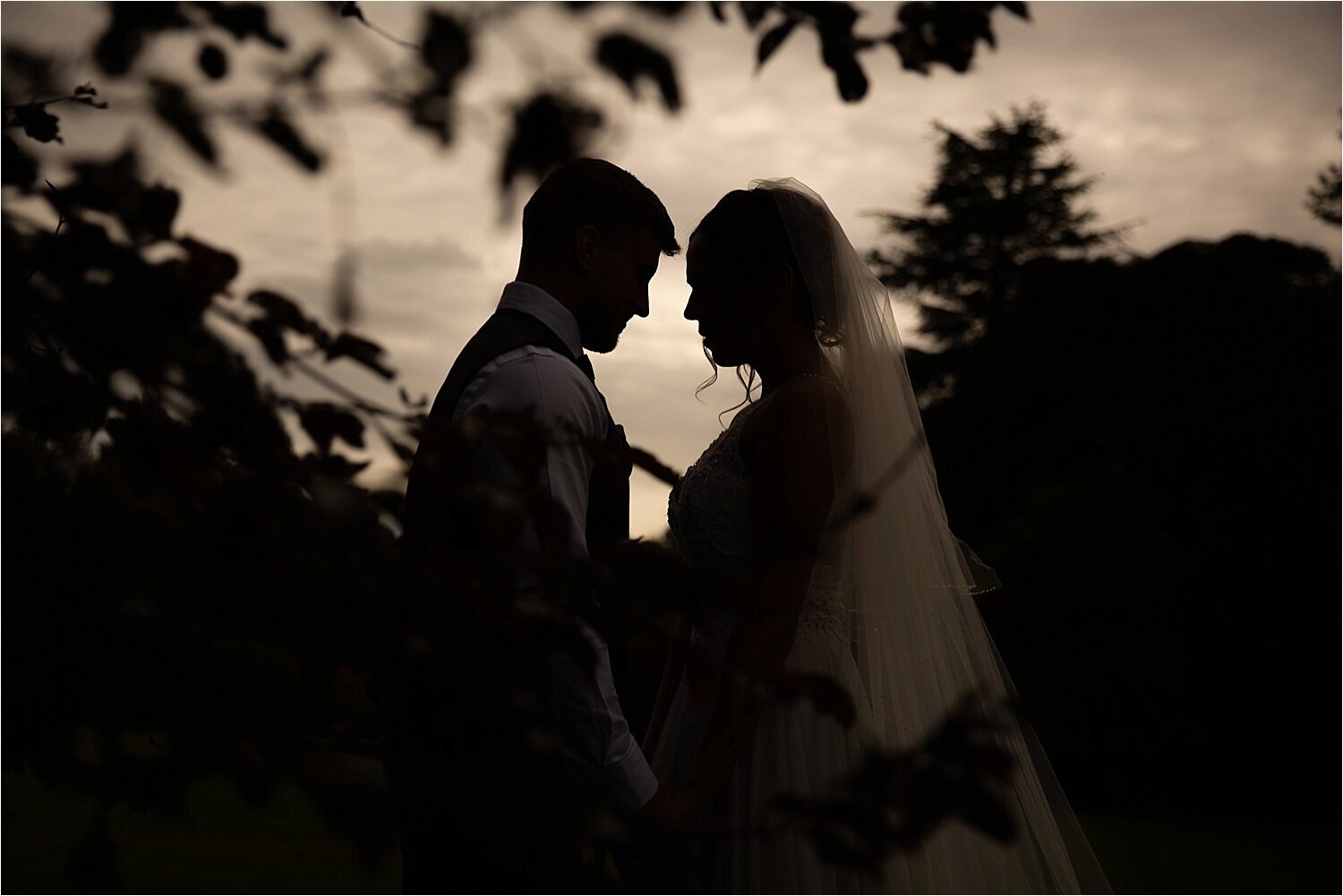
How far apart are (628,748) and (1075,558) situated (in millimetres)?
9657

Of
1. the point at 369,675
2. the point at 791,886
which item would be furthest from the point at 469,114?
the point at 791,886

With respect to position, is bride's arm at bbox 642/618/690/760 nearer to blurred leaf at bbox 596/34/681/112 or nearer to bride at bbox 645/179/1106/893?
bride at bbox 645/179/1106/893

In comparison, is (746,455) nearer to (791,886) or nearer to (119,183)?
(791,886)

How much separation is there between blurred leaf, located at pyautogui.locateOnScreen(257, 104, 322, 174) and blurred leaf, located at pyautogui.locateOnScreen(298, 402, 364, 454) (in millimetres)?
319

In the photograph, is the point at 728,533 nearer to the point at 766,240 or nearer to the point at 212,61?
the point at 766,240

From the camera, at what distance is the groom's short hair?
121 inches

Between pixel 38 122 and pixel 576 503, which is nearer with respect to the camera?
pixel 38 122

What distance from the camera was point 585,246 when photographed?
311cm

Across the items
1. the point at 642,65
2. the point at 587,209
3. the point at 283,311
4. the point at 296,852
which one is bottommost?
the point at 296,852

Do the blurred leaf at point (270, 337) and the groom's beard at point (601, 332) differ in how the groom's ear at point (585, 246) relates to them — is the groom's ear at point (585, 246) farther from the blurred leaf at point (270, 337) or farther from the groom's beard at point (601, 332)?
the blurred leaf at point (270, 337)

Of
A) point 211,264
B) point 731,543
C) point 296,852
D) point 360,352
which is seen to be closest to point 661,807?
point 731,543

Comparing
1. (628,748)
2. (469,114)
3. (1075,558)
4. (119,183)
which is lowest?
(1075,558)

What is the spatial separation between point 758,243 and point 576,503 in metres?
1.43

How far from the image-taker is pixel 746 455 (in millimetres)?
3428
